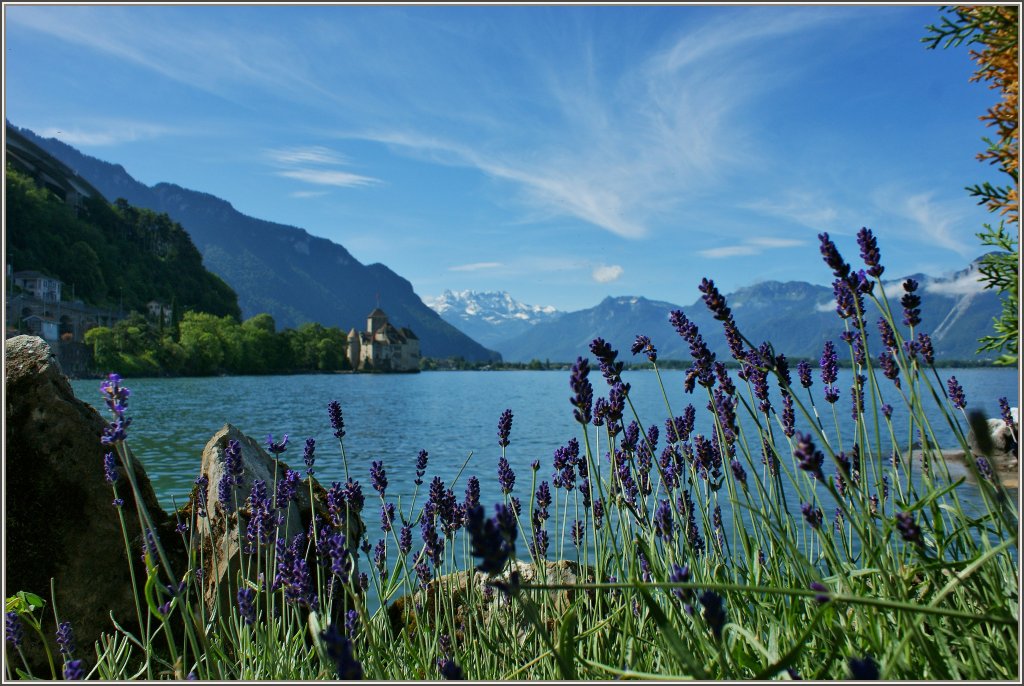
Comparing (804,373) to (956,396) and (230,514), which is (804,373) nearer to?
(956,396)

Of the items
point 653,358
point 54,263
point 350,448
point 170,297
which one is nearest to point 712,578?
point 653,358

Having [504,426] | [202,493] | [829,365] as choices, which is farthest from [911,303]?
[202,493]

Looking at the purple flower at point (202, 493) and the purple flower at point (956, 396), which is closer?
the purple flower at point (956, 396)

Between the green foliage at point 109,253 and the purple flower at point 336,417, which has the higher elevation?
the green foliage at point 109,253

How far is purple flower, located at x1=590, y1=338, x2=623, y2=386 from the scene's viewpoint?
2.33 metres

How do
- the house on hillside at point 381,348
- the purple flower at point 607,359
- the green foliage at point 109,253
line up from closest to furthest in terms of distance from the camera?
the purple flower at point 607,359
the green foliage at point 109,253
the house on hillside at point 381,348

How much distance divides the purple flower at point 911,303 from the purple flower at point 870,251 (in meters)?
0.35

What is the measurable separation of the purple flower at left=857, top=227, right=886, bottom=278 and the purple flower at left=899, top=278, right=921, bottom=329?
0.35m

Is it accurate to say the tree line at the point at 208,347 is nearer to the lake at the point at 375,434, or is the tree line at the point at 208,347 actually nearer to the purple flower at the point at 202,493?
the lake at the point at 375,434

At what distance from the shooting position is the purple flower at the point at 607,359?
2.33 m

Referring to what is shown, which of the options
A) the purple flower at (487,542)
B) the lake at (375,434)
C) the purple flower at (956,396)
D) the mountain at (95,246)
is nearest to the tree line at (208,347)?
the mountain at (95,246)

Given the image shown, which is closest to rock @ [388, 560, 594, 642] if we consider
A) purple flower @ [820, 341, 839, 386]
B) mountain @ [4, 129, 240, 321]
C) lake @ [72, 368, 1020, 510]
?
purple flower @ [820, 341, 839, 386]

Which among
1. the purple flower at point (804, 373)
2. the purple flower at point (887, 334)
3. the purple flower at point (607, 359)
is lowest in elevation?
the purple flower at point (804, 373)

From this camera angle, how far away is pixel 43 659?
432 cm
